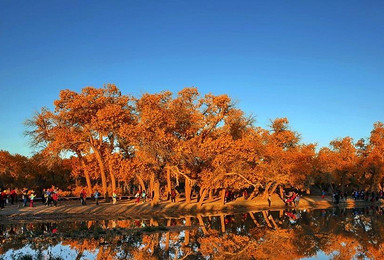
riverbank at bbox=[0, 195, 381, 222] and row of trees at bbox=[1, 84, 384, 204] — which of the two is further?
row of trees at bbox=[1, 84, 384, 204]

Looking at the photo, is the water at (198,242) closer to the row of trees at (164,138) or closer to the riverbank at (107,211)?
the riverbank at (107,211)

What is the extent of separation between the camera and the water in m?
18.1

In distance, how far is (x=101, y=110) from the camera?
144 ft

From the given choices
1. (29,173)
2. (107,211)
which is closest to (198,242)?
(107,211)

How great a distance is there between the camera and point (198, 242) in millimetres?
21453

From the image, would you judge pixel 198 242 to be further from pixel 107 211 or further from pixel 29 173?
pixel 29 173

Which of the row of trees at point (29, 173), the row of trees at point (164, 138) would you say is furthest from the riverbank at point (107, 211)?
the row of trees at point (29, 173)

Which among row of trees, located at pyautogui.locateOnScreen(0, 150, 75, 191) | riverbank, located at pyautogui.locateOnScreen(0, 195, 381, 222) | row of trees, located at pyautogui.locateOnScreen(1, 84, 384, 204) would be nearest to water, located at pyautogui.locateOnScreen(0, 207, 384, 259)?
riverbank, located at pyautogui.locateOnScreen(0, 195, 381, 222)

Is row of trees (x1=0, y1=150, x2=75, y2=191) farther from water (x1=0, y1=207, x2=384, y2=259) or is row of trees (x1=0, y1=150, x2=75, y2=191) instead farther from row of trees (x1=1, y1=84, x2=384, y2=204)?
water (x1=0, y1=207, x2=384, y2=259)

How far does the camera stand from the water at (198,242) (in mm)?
18062

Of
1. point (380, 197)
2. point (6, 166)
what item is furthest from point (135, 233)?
point (380, 197)

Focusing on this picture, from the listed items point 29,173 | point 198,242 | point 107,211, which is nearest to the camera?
point 198,242

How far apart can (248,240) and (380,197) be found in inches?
2188

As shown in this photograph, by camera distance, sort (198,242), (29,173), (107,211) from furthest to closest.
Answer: (29,173) → (107,211) → (198,242)
